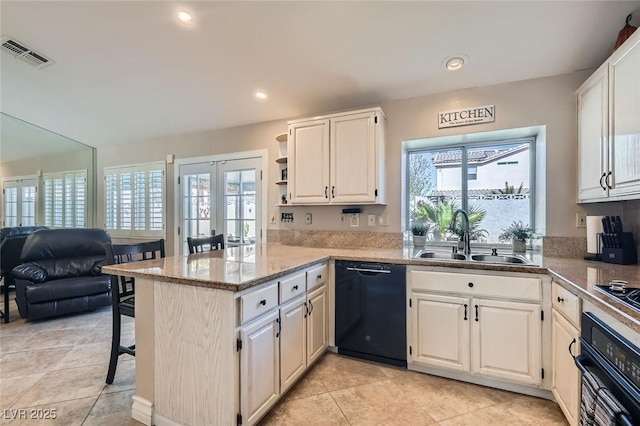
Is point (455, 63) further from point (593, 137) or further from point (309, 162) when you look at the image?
point (309, 162)

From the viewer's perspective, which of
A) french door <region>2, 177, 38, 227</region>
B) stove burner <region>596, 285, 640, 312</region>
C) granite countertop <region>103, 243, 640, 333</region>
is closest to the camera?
stove burner <region>596, 285, 640, 312</region>

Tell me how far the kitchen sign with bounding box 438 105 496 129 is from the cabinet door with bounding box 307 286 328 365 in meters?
1.92

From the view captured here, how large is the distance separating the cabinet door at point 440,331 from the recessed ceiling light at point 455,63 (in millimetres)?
1863

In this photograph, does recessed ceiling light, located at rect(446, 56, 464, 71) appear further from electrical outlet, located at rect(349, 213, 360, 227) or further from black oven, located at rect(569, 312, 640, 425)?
black oven, located at rect(569, 312, 640, 425)

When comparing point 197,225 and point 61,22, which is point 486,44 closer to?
point 61,22

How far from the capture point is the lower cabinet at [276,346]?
1508 millimetres

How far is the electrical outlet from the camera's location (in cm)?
308

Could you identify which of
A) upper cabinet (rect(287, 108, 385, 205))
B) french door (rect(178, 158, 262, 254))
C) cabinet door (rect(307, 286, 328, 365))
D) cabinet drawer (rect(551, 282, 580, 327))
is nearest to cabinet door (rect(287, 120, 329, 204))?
upper cabinet (rect(287, 108, 385, 205))

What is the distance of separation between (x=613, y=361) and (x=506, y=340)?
0.92 meters

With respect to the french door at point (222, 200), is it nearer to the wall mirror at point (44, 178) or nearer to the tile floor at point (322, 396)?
the tile floor at point (322, 396)

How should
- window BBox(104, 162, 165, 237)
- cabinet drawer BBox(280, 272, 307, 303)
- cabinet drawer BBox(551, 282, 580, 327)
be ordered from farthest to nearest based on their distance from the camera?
window BBox(104, 162, 165, 237)
cabinet drawer BBox(280, 272, 307, 303)
cabinet drawer BBox(551, 282, 580, 327)

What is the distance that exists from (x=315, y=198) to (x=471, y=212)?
5.22ft

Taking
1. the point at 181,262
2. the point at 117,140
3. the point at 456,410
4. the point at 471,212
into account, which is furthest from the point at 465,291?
the point at 117,140

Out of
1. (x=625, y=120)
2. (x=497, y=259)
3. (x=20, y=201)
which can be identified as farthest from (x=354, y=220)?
(x=20, y=201)
